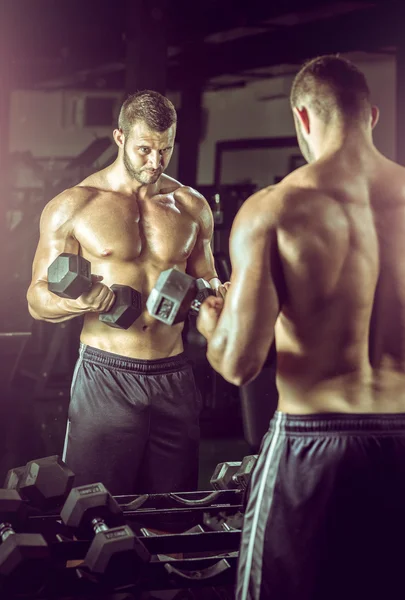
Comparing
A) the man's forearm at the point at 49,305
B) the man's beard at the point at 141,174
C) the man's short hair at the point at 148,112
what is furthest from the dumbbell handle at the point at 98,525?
the man's short hair at the point at 148,112

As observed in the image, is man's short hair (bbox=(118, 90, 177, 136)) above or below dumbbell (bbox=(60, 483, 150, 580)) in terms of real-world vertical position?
above

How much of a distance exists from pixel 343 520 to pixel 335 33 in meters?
5.12

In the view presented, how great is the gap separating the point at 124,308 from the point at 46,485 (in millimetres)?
569

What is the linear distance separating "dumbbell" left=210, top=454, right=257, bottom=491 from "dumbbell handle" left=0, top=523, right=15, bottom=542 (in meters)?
0.79

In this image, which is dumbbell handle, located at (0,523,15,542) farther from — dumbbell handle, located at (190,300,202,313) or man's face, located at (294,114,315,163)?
man's face, located at (294,114,315,163)

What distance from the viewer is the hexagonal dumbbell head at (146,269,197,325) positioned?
1.56 m

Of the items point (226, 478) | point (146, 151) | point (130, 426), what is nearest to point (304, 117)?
point (146, 151)

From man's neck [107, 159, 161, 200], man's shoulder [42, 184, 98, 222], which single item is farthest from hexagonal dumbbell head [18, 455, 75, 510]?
man's neck [107, 159, 161, 200]

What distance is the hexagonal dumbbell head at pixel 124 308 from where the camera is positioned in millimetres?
2207

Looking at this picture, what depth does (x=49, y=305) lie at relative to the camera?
2338mm

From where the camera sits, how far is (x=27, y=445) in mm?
4742

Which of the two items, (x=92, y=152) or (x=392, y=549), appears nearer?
(x=392, y=549)

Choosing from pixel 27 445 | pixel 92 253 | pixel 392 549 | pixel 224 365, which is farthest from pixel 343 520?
pixel 27 445

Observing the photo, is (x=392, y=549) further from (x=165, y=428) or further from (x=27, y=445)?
(x=27, y=445)
